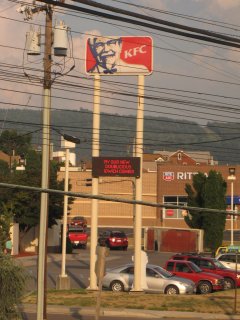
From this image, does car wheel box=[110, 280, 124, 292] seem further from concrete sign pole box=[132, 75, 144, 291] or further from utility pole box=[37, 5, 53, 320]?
utility pole box=[37, 5, 53, 320]

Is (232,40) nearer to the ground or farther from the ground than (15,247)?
farther from the ground

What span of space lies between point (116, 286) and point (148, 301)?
4406 millimetres

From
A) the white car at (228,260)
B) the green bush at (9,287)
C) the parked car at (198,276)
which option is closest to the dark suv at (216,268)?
the parked car at (198,276)

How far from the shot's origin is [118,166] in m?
35.1

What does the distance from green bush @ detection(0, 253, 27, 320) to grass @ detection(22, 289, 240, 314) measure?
423 inches

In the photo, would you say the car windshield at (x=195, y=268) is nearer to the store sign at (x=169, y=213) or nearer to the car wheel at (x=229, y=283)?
the car wheel at (x=229, y=283)

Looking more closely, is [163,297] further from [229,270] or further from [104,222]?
[104,222]

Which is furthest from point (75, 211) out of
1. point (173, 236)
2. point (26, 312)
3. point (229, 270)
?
point (26, 312)

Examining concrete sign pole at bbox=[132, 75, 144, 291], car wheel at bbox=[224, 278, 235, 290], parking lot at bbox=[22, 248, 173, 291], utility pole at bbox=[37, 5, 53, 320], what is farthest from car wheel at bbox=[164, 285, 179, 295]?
utility pole at bbox=[37, 5, 53, 320]

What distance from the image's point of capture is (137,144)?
3591 cm

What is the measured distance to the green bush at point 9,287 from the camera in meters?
20.0

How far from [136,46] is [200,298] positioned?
11.9 m

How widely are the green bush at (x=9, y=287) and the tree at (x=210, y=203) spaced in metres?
47.9

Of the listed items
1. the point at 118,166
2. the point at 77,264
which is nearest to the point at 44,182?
the point at 118,166
